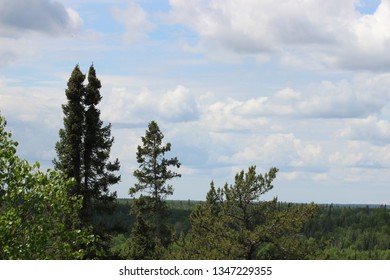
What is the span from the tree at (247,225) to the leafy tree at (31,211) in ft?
39.5

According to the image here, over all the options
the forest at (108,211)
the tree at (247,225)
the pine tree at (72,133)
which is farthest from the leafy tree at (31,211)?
the pine tree at (72,133)

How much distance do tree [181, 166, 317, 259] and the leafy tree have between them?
39.5 feet

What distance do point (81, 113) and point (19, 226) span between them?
75.1ft

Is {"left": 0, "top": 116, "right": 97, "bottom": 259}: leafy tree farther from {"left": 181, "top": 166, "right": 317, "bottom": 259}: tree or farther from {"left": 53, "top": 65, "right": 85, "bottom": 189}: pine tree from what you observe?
{"left": 53, "top": 65, "right": 85, "bottom": 189}: pine tree

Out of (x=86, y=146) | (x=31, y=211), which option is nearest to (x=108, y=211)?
(x=86, y=146)

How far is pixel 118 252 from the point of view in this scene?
150ft

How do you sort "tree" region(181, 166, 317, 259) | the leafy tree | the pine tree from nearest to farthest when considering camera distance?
1. the leafy tree
2. "tree" region(181, 166, 317, 259)
3. the pine tree

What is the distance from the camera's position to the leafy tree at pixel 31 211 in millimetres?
21516

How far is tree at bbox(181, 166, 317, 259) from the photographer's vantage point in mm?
33750

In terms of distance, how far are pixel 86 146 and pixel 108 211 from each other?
→ 4.83 m

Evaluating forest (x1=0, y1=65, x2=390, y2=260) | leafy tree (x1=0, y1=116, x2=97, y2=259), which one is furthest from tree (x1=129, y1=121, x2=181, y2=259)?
leafy tree (x1=0, y1=116, x2=97, y2=259)

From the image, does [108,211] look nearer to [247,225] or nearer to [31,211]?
[247,225]

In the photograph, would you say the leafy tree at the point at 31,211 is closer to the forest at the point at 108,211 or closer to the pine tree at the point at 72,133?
the forest at the point at 108,211
